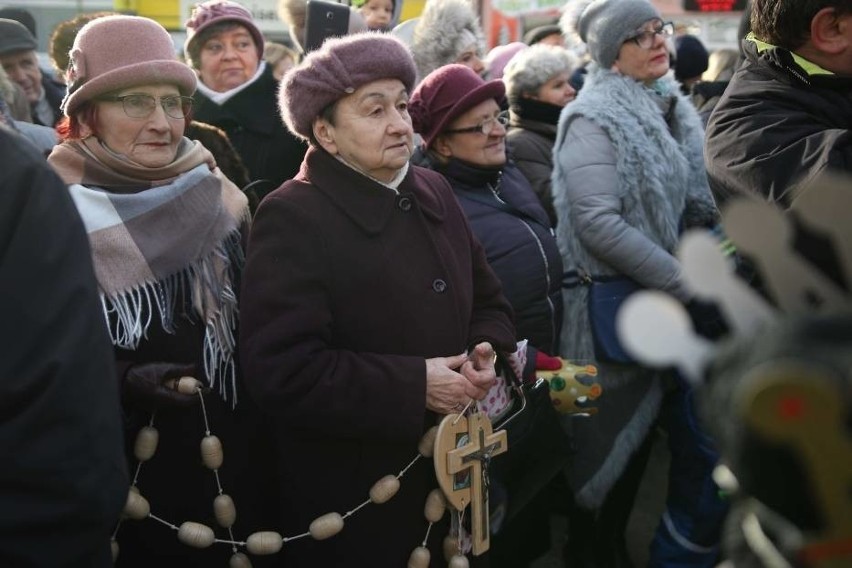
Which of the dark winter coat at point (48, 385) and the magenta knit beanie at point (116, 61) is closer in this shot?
the dark winter coat at point (48, 385)

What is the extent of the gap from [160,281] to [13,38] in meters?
2.77

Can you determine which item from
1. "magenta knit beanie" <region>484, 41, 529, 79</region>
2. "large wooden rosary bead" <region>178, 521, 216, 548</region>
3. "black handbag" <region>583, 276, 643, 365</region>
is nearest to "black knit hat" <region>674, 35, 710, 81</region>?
"magenta knit beanie" <region>484, 41, 529, 79</region>

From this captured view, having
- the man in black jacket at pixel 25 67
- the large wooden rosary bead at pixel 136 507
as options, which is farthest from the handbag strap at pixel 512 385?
the man in black jacket at pixel 25 67

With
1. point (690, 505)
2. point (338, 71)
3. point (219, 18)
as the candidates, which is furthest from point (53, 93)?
point (690, 505)

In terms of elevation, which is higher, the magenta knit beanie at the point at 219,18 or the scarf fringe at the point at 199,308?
the scarf fringe at the point at 199,308

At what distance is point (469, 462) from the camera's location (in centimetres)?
262

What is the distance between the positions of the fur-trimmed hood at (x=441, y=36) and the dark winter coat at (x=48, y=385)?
322 centimetres

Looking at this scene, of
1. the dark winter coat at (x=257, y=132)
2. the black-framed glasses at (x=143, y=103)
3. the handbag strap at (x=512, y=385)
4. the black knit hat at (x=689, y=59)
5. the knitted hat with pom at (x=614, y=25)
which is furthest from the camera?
the black knit hat at (x=689, y=59)

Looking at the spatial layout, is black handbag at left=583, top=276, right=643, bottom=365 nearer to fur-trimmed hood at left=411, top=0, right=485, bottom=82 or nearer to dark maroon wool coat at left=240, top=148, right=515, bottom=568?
dark maroon wool coat at left=240, top=148, right=515, bottom=568

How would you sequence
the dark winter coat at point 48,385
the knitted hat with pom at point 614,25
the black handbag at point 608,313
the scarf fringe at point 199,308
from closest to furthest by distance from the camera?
the dark winter coat at point 48,385 < the scarf fringe at point 199,308 < the black handbag at point 608,313 < the knitted hat with pom at point 614,25

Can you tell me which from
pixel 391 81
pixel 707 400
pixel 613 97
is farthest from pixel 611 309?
pixel 707 400

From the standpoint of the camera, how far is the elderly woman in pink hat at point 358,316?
2432 mm

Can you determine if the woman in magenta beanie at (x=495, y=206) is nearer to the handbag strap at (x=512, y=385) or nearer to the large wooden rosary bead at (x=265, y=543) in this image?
the handbag strap at (x=512, y=385)

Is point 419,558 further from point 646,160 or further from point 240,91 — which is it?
point 240,91
